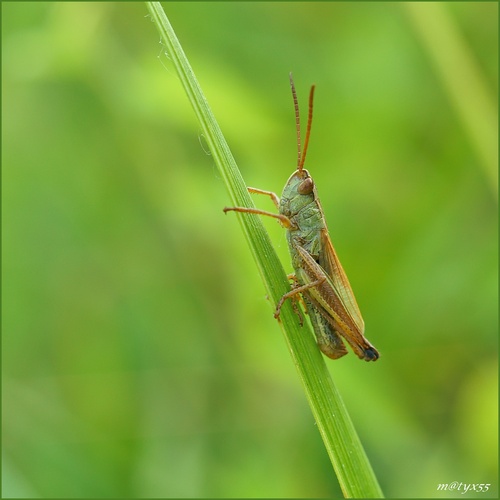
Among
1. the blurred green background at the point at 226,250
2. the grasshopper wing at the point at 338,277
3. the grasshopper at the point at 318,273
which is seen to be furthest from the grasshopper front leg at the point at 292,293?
the blurred green background at the point at 226,250

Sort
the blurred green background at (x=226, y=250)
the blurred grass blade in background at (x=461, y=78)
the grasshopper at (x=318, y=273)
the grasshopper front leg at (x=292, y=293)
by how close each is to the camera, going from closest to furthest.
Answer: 1. the grasshopper front leg at (x=292, y=293)
2. the grasshopper at (x=318, y=273)
3. the blurred green background at (x=226, y=250)
4. the blurred grass blade in background at (x=461, y=78)

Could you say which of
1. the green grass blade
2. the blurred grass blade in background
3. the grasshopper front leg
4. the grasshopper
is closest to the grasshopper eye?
A: the grasshopper

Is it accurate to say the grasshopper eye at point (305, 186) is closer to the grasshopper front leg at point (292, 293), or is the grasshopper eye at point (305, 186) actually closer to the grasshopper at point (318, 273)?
the grasshopper at point (318, 273)

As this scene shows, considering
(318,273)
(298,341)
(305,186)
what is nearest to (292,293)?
(298,341)

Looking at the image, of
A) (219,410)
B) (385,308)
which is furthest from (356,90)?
(219,410)

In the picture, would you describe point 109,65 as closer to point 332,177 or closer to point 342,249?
point 332,177

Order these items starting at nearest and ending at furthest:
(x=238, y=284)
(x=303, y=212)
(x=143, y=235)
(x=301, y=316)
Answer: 1. (x=301, y=316)
2. (x=303, y=212)
3. (x=238, y=284)
4. (x=143, y=235)
